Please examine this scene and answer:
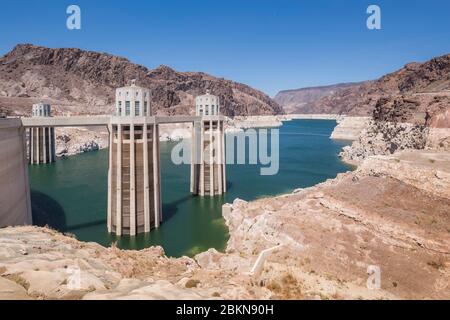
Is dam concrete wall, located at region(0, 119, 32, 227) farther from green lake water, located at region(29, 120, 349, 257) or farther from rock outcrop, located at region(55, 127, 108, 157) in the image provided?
rock outcrop, located at region(55, 127, 108, 157)

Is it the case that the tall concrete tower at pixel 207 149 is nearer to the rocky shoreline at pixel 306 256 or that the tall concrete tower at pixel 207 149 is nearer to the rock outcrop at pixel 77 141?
the rocky shoreline at pixel 306 256

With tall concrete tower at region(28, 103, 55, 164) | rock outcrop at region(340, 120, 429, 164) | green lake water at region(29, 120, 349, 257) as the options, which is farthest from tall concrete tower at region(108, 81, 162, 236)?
tall concrete tower at region(28, 103, 55, 164)

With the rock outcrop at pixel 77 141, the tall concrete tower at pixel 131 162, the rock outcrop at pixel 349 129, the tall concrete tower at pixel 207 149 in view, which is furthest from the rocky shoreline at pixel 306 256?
the rock outcrop at pixel 349 129

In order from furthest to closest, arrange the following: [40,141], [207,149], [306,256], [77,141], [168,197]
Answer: [77,141], [40,141], [207,149], [168,197], [306,256]

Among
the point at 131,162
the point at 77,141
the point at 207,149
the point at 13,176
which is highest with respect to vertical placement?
the point at 77,141

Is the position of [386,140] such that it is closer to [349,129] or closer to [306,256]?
[306,256]

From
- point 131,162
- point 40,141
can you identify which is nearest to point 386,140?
point 131,162
